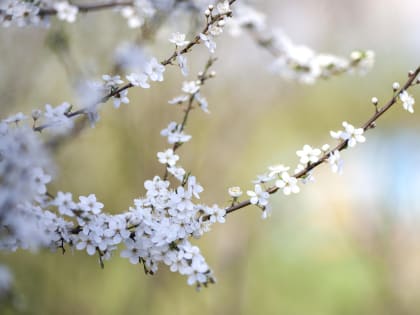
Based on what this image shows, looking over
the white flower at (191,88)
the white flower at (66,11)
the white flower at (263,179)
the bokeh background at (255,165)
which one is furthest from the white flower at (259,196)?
the bokeh background at (255,165)

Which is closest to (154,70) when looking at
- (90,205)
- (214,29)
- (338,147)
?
(214,29)

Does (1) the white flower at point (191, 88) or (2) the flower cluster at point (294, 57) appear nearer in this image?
(1) the white flower at point (191, 88)

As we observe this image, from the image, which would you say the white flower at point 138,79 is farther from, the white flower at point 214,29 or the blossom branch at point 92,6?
the blossom branch at point 92,6

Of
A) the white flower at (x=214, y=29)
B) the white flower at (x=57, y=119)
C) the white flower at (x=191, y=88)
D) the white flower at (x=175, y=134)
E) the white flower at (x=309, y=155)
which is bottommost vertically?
the white flower at (x=309, y=155)

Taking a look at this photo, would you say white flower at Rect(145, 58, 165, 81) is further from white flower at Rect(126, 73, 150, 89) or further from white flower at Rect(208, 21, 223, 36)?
white flower at Rect(208, 21, 223, 36)

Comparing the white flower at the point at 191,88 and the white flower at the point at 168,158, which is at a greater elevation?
the white flower at the point at 191,88

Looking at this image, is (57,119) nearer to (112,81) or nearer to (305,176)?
(112,81)

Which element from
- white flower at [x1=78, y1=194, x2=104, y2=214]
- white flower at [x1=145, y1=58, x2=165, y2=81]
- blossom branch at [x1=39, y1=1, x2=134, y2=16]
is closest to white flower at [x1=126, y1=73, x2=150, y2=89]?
white flower at [x1=145, y1=58, x2=165, y2=81]

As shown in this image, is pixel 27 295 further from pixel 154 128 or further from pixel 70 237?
pixel 70 237
